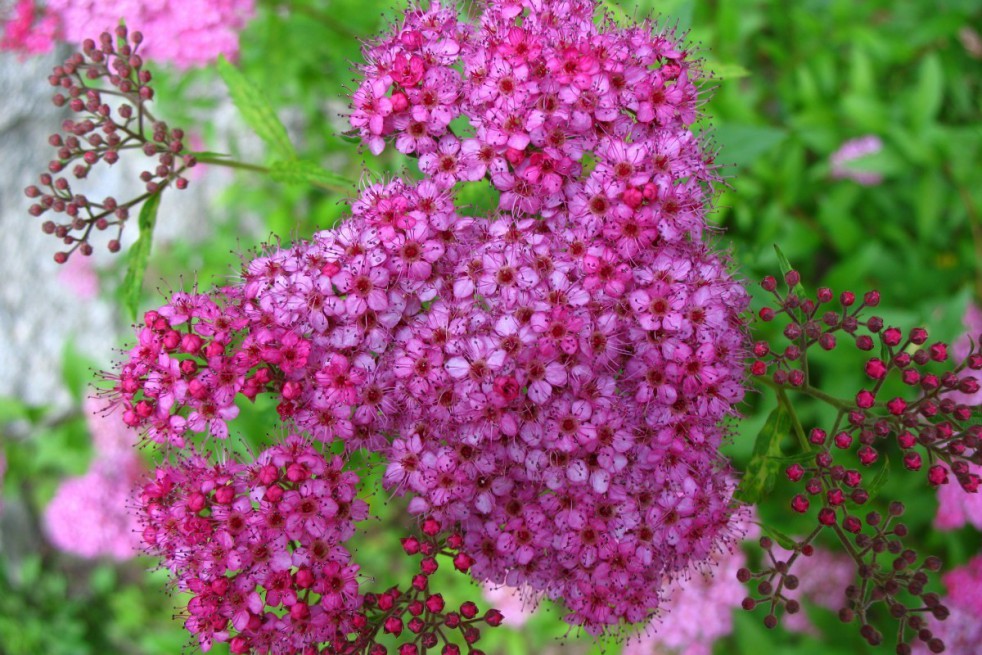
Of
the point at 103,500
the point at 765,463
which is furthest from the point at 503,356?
the point at 103,500

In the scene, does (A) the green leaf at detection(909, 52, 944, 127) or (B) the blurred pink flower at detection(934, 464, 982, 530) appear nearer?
(B) the blurred pink flower at detection(934, 464, 982, 530)

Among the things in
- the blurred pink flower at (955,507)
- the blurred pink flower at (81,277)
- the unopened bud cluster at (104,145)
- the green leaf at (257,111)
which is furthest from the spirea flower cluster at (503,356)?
the blurred pink flower at (81,277)

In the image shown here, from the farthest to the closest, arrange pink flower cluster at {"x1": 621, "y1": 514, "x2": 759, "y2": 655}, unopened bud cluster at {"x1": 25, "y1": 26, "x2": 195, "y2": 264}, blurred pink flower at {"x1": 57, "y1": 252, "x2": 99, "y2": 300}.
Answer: blurred pink flower at {"x1": 57, "y1": 252, "x2": 99, "y2": 300} < pink flower cluster at {"x1": 621, "y1": 514, "x2": 759, "y2": 655} < unopened bud cluster at {"x1": 25, "y1": 26, "x2": 195, "y2": 264}

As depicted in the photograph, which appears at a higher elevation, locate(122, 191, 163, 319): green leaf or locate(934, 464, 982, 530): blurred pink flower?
locate(122, 191, 163, 319): green leaf

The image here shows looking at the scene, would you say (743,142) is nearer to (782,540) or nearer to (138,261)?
(782,540)

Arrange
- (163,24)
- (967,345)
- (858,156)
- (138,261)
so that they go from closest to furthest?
(138,261) → (967,345) → (163,24) → (858,156)

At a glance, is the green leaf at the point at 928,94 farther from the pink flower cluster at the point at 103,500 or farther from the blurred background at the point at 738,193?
the pink flower cluster at the point at 103,500

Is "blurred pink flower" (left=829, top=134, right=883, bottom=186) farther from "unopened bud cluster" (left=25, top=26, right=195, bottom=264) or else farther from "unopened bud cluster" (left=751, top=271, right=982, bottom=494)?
"unopened bud cluster" (left=25, top=26, right=195, bottom=264)

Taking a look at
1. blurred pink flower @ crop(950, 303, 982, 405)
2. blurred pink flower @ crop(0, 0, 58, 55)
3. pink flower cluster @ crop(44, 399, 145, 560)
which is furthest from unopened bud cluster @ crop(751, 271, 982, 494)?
pink flower cluster @ crop(44, 399, 145, 560)
